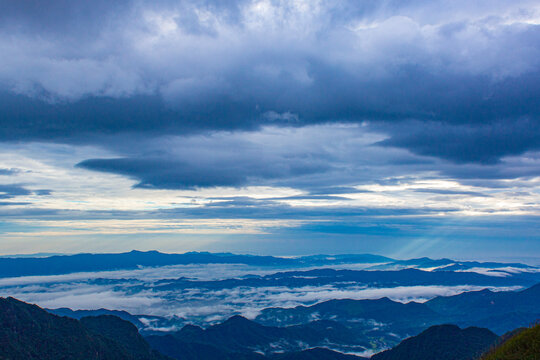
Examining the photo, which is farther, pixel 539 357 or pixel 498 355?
pixel 498 355

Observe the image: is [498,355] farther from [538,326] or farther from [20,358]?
[20,358]

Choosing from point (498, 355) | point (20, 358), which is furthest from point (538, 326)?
point (20, 358)

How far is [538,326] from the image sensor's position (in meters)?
49.1

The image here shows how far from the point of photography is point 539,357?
4344cm

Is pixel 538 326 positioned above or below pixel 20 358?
above

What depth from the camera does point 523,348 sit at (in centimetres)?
4659

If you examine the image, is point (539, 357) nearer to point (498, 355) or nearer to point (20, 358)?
point (498, 355)

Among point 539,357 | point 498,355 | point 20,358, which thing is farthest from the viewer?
point 20,358

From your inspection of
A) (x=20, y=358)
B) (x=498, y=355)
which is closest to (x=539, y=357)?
(x=498, y=355)

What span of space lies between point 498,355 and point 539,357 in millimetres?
4834

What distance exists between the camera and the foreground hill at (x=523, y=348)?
4469 centimetres

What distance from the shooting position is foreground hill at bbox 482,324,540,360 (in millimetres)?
44688

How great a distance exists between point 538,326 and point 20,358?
226m

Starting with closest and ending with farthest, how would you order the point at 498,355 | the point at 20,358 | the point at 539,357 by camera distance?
the point at 539,357, the point at 498,355, the point at 20,358
